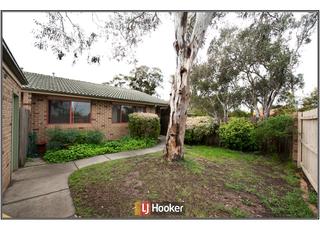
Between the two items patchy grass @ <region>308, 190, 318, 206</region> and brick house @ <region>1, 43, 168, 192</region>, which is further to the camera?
brick house @ <region>1, 43, 168, 192</region>

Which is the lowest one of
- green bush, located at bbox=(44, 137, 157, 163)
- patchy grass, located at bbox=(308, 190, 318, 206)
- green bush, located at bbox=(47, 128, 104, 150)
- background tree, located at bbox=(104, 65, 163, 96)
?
patchy grass, located at bbox=(308, 190, 318, 206)

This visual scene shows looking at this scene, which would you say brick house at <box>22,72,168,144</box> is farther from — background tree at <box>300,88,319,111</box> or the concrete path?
background tree at <box>300,88,319,111</box>

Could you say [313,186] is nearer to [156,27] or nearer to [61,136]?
[156,27]

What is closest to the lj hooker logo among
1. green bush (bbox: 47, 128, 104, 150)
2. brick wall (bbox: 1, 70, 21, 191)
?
brick wall (bbox: 1, 70, 21, 191)

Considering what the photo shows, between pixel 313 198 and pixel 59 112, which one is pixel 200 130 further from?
pixel 59 112

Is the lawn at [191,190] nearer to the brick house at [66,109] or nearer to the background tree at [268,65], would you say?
the brick house at [66,109]

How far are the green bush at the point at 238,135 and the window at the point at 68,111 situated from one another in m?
6.33

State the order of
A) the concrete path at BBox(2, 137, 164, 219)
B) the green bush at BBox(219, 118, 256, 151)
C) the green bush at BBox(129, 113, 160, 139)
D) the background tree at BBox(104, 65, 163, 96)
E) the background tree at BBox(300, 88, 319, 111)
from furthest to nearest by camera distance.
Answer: the background tree at BBox(104, 65, 163, 96)
the green bush at BBox(129, 113, 160, 139)
the green bush at BBox(219, 118, 256, 151)
the background tree at BBox(300, 88, 319, 111)
the concrete path at BBox(2, 137, 164, 219)

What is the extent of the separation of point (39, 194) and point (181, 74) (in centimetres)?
357

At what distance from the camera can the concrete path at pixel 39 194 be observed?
2383mm

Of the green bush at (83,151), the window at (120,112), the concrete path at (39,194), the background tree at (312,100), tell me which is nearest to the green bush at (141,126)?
the green bush at (83,151)

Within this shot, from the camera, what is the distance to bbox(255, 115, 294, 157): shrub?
16.2 feet

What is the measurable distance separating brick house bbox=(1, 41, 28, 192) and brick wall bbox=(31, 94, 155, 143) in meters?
2.50
